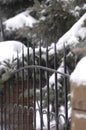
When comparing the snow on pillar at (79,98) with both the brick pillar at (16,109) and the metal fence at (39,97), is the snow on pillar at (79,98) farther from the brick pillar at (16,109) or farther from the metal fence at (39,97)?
the brick pillar at (16,109)

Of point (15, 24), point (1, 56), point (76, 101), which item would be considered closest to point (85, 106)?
point (76, 101)

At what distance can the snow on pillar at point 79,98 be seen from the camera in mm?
2102

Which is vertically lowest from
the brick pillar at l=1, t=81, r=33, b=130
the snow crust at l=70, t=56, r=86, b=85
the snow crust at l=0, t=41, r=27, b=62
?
the brick pillar at l=1, t=81, r=33, b=130

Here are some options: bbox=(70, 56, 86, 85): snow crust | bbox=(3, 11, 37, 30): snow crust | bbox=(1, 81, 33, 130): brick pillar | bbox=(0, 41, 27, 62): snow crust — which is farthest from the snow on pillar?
bbox=(3, 11, 37, 30): snow crust

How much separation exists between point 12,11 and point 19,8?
286 mm

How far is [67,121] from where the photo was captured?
3.00m

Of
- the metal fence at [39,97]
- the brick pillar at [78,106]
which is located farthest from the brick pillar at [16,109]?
the brick pillar at [78,106]

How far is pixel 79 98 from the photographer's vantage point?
6.97ft

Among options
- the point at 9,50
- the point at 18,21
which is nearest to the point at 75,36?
the point at 9,50

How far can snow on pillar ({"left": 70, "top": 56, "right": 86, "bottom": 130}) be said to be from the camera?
6.89 ft

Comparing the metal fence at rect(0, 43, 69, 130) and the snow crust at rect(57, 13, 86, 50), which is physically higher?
the snow crust at rect(57, 13, 86, 50)

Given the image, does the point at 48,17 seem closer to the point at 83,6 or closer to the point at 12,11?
the point at 83,6

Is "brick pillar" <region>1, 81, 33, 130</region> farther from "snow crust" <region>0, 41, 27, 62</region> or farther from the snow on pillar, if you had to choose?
the snow on pillar

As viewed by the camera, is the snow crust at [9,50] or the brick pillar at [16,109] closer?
the brick pillar at [16,109]
